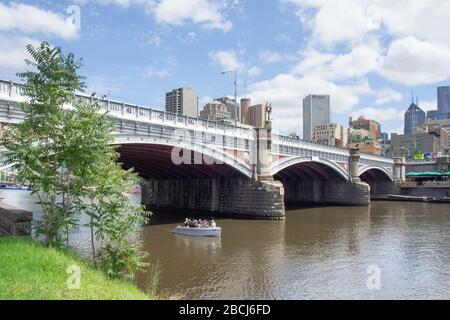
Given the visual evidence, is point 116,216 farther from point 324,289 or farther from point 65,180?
point 324,289

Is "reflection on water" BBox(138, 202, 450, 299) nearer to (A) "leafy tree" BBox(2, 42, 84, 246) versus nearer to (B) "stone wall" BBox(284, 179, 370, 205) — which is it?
(A) "leafy tree" BBox(2, 42, 84, 246)

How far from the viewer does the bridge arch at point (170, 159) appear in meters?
32.7

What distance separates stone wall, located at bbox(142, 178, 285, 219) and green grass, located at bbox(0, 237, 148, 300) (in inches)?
1212

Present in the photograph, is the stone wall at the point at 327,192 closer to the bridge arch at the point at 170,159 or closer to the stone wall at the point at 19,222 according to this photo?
the bridge arch at the point at 170,159

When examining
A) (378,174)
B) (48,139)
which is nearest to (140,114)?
(48,139)

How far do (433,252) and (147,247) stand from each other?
19084 millimetres

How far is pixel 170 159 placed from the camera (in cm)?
4194

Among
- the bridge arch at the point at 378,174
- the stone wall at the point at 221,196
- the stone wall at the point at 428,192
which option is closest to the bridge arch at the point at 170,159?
the stone wall at the point at 221,196

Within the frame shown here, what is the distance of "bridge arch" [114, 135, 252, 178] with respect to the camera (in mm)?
32656

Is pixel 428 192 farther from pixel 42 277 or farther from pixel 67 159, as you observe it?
pixel 42 277

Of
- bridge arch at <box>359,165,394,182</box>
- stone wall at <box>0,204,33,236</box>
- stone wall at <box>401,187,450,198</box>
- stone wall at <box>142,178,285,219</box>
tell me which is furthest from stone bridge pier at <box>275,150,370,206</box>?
stone wall at <box>0,204,33,236</box>

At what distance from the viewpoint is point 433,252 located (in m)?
26.7
